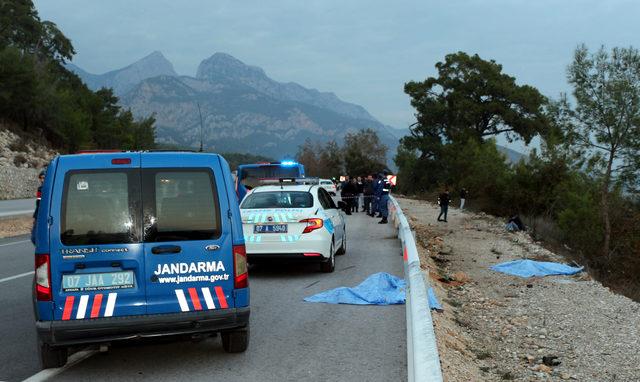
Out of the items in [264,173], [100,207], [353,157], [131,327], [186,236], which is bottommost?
[131,327]

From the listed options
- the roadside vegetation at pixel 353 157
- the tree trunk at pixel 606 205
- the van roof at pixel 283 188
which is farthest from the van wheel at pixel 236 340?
the roadside vegetation at pixel 353 157

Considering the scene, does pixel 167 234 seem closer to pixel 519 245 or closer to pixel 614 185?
pixel 519 245

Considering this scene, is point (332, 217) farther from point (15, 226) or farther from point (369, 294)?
point (15, 226)

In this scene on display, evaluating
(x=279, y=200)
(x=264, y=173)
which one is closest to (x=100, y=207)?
(x=279, y=200)

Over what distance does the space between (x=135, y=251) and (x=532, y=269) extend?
30.8 feet

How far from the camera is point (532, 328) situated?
7.71 meters

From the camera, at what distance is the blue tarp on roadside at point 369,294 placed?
844 centimetres

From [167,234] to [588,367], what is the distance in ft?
14.5

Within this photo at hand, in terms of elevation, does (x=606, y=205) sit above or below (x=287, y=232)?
below

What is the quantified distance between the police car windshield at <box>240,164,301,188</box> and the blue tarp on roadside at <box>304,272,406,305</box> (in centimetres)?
912

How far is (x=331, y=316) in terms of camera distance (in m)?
7.63

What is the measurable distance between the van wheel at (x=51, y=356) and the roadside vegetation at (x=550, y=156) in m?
14.9

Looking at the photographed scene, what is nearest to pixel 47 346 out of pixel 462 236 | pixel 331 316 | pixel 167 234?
pixel 167 234

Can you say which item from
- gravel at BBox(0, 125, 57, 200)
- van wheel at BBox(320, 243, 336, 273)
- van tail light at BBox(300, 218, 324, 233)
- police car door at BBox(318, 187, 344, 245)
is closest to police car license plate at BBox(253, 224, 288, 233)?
van tail light at BBox(300, 218, 324, 233)
